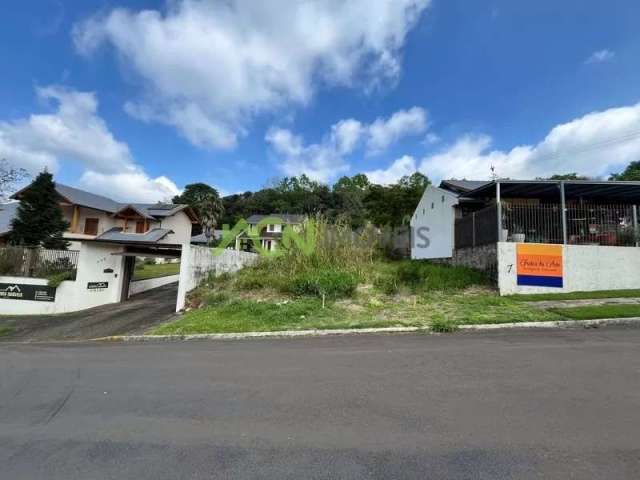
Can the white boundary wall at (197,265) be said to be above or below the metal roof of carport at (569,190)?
below

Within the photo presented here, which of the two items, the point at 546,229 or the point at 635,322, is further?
the point at 546,229

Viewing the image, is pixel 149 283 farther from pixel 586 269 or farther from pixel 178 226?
pixel 586 269

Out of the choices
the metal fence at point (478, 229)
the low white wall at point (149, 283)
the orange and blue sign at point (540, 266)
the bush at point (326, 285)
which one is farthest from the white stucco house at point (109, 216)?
the orange and blue sign at point (540, 266)

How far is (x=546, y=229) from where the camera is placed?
1198cm

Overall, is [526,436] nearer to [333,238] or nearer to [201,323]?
[201,323]

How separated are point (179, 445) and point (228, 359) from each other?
285 centimetres

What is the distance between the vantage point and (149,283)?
814 inches

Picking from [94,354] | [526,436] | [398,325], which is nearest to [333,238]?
[398,325]

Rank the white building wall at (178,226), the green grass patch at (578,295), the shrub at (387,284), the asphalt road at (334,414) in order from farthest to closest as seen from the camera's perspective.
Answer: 1. the white building wall at (178,226)
2. the shrub at (387,284)
3. the green grass patch at (578,295)
4. the asphalt road at (334,414)

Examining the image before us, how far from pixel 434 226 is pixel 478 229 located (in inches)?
201

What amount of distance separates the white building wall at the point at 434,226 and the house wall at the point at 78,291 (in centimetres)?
1688

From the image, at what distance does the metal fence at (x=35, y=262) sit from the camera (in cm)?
1433

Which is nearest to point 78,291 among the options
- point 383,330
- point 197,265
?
point 197,265

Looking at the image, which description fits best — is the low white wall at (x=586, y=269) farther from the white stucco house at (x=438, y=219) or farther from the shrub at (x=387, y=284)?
the white stucco house at (x=438, y=219)
